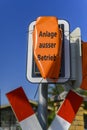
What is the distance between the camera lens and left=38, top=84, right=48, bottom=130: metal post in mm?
2422

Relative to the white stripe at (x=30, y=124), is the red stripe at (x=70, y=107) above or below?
above

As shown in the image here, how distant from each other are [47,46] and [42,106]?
0.42m

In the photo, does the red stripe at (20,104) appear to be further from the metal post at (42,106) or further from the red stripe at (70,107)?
the red stripe at (70,107)

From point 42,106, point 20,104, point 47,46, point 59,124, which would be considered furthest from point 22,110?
point 47,46

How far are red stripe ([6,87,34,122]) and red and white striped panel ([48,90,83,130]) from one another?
178mm

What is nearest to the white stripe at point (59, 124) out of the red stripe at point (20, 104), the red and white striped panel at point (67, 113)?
the red and white striped panel at point (67, 113)

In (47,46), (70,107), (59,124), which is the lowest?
(59,124)

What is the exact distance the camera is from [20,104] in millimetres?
2406

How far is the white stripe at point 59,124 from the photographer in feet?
7.79

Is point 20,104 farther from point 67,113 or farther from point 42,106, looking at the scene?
point 67,113

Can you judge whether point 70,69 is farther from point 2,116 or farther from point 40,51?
point 2,116

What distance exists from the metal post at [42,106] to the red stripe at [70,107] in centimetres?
11

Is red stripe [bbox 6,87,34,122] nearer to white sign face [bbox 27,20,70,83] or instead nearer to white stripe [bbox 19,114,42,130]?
white stripe [bbox 19,114,42,130]

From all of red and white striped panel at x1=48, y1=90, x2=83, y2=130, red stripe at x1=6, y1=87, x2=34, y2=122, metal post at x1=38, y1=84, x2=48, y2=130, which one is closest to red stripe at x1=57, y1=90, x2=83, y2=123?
red and white striped panel at x1=48, y1=90, x2=83, y2=130
